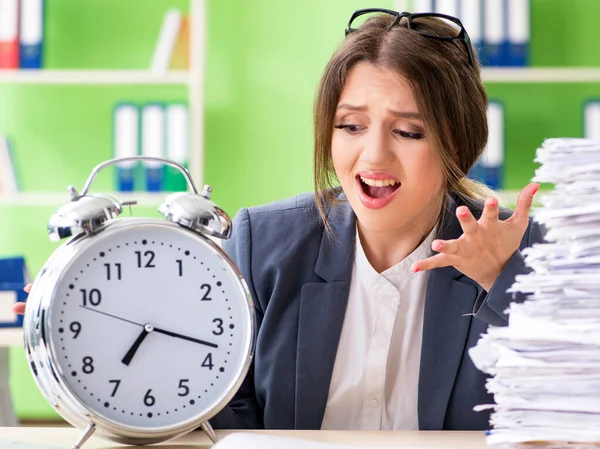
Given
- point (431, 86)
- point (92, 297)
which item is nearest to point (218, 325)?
point (92, 297)

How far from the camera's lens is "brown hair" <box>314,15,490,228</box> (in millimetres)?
1514

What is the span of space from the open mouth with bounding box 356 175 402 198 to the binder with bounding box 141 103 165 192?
222 centimetres

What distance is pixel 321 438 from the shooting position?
1089mm

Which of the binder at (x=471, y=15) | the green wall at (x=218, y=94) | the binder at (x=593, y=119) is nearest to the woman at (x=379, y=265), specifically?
the binder at (x=471, y=15)

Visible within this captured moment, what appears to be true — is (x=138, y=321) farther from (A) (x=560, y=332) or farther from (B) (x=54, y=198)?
(B) (x=54, y=198)

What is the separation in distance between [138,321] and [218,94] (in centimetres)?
310

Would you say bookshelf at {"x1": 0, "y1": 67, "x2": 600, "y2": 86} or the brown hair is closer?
the brown hair

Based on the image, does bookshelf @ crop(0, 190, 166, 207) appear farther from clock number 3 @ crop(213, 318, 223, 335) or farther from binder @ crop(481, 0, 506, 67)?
clock number 3 @ crop(213, 318, 223, 335)

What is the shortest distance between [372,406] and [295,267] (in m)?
0.29

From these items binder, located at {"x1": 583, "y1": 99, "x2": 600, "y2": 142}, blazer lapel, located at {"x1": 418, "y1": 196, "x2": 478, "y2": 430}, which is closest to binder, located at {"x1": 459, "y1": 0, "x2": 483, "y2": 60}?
binder, located at {"x1": 583, "y1": 99, "x2": 600, "y2": 142}

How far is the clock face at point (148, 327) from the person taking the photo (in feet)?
3.32

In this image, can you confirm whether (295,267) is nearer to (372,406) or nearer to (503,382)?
(372,406)

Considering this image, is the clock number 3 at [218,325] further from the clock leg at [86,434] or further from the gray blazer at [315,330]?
the gray blazer at [315,330]

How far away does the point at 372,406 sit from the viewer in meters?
1.54
